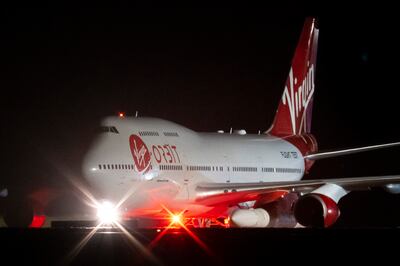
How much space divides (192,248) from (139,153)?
1344 centimetres

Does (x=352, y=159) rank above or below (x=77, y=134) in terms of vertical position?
above

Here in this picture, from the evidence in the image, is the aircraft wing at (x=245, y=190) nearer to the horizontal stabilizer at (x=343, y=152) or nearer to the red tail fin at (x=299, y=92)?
the horizontal stabilizer at (x=343, y=152)

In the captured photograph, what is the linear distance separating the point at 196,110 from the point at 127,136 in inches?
838

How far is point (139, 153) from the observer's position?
89.6 ft

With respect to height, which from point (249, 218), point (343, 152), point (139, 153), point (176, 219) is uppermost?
point (343, 152)

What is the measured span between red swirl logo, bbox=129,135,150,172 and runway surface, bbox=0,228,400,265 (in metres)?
10.0

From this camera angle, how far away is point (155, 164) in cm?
2791

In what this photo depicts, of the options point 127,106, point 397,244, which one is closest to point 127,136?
point 397,244

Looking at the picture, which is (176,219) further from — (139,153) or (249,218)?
(139,153)

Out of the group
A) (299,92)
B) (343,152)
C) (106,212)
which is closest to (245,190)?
(343,152)

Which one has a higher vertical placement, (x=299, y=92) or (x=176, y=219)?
(x=299, y=92)

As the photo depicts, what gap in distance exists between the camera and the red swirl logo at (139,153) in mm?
27141

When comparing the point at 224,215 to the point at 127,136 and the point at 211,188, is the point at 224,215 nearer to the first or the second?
the point at 211,188

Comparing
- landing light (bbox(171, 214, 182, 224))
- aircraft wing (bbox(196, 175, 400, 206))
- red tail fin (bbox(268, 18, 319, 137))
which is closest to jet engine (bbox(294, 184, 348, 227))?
aircraft wing (bbox(196, 175, 400, 206))
